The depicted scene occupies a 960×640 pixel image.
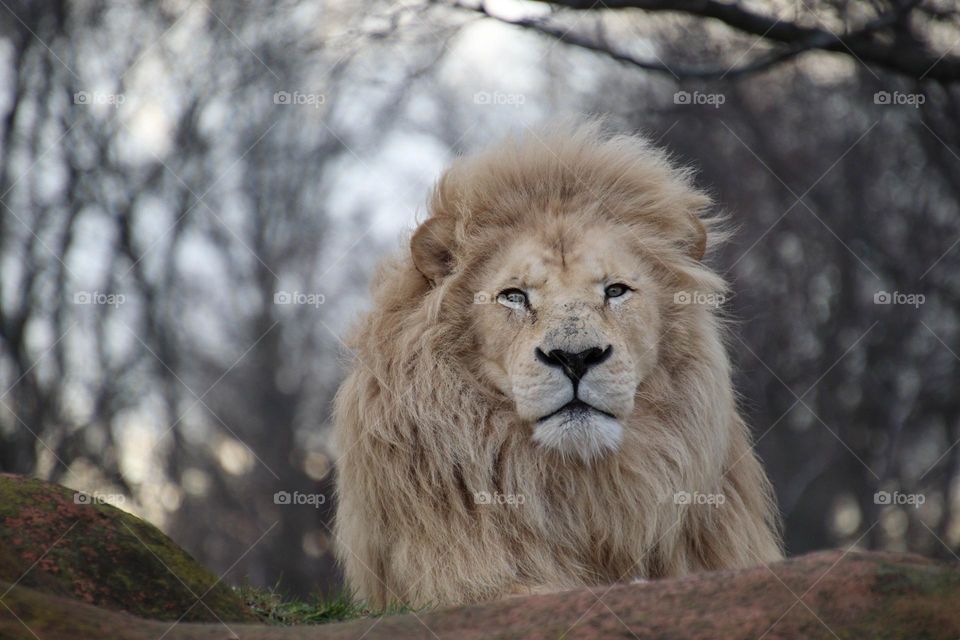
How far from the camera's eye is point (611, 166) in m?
6.14

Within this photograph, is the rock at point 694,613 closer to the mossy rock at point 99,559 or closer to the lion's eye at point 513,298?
the mossy rock at point 99,559

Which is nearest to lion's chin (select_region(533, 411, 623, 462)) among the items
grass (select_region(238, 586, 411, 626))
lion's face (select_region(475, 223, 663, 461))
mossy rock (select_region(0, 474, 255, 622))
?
lion's face (select_region(475, 223, 663, 461))

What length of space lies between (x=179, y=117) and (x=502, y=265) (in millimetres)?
12646

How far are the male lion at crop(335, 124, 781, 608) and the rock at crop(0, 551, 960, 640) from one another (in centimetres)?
134

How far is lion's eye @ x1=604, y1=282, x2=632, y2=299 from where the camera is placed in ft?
18.3

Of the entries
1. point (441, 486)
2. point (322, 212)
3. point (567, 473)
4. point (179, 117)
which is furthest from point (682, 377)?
point (322, 212)

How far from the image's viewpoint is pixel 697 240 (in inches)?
241

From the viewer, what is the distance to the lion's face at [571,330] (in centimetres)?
521

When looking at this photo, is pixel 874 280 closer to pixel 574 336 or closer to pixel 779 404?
pixel 779 404

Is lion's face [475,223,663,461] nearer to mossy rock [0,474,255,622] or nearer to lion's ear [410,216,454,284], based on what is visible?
lion's ear [410,216,454,284]

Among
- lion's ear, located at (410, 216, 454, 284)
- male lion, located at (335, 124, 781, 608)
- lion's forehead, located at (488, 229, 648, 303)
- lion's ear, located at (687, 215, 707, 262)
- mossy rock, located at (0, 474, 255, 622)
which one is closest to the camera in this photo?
mossy rock, located at (0, 474, 255, 622)

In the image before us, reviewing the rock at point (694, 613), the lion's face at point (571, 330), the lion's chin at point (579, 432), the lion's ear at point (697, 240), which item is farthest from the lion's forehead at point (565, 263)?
Result: the rock at point (694, 613)

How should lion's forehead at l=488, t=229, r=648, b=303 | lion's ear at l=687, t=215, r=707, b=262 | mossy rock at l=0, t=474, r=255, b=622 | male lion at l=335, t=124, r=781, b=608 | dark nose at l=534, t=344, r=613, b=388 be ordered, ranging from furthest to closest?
1. lion's ear at l=687, t=215, r=707, b=262
2. lion's forehead at l=488, t=229, r=648, b=303
3. male lion at l=335, t=124, r=781, b=608
4. dark nose at l=534, t=344, r=613, b=388
5. mossy rock at l=0, t=474, r=255, b=622

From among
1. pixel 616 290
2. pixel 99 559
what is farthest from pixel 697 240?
pixel 99 559
